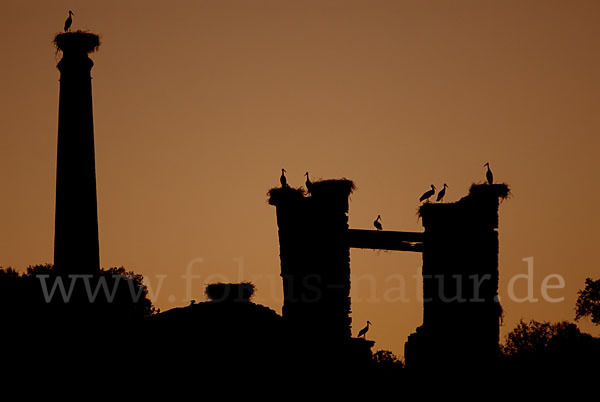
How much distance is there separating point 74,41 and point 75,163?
4.58 metres

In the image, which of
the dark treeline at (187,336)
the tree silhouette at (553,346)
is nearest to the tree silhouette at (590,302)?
the tree silhouette at (553,346)

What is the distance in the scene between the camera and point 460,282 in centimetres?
3412

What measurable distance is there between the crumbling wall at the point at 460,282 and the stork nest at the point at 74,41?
16521 millimetres

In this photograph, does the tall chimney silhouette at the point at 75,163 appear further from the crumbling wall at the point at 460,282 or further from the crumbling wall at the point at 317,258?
the crumbling wall at the point at 460,282

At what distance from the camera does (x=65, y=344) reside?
3475cm

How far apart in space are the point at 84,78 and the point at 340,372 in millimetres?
18489

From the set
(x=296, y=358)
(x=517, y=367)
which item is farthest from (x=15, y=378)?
(x=517, y=367)

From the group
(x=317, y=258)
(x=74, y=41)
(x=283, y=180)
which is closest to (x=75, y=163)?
(x=74, y=41)

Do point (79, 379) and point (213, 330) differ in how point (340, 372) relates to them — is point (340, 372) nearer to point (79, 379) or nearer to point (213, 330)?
point (213, 330)

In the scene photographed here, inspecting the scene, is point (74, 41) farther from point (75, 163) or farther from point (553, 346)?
point (553, 346)

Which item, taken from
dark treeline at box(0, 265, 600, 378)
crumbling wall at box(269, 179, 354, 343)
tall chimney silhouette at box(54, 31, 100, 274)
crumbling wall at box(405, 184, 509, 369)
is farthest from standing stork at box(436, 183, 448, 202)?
tall chimney silhouette at box(54, 31, 100, 274)

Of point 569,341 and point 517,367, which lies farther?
point 569,341

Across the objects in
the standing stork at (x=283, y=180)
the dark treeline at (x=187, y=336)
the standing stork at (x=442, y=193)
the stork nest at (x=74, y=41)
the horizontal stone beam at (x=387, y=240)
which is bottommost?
the dark treeline at (x=187, y=336)

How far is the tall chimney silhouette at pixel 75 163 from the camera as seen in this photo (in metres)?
44.1
